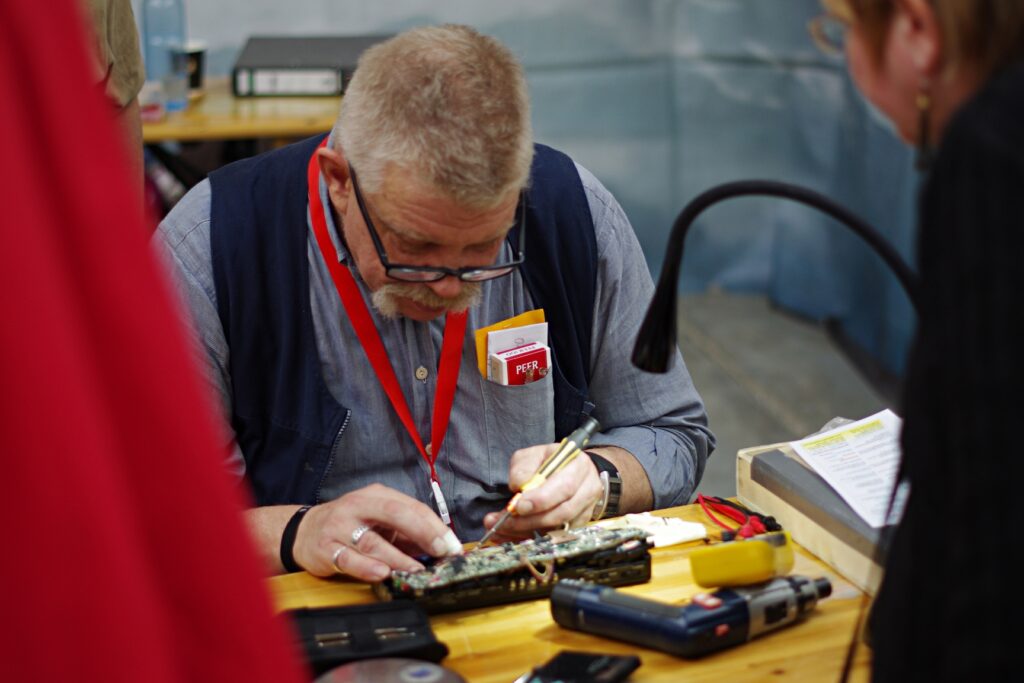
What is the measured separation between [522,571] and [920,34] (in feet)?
3.08

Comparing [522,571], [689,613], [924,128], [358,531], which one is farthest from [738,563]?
[924,128]

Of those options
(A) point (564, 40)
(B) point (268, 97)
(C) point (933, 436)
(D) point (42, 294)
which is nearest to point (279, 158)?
(C) point (933, 436)

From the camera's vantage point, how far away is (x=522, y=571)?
1562 mm

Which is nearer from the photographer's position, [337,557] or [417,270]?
[337,557]

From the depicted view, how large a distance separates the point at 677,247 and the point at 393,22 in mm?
4160

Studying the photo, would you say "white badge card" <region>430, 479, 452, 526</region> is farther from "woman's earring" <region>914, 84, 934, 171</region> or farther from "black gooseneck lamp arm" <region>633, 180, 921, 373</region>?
"woman's earring" <region>914, 84, 934, 171</region>

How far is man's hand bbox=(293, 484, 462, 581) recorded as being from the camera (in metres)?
1.60

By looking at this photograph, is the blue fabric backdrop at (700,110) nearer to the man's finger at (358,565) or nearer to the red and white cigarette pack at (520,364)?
the red and white cigarette pack at (520,364)

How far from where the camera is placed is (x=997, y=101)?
746mm

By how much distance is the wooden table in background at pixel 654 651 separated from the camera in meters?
1.40

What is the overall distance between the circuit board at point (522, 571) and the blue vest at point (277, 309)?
45 cm

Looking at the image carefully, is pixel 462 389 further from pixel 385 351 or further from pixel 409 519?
pixel 409 519

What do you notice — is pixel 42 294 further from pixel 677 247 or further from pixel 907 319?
pixel 907 319

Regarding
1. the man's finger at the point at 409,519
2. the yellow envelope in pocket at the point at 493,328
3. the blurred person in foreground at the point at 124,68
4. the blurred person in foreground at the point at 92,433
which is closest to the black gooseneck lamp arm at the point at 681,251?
the man's finger at the point at 409,519
